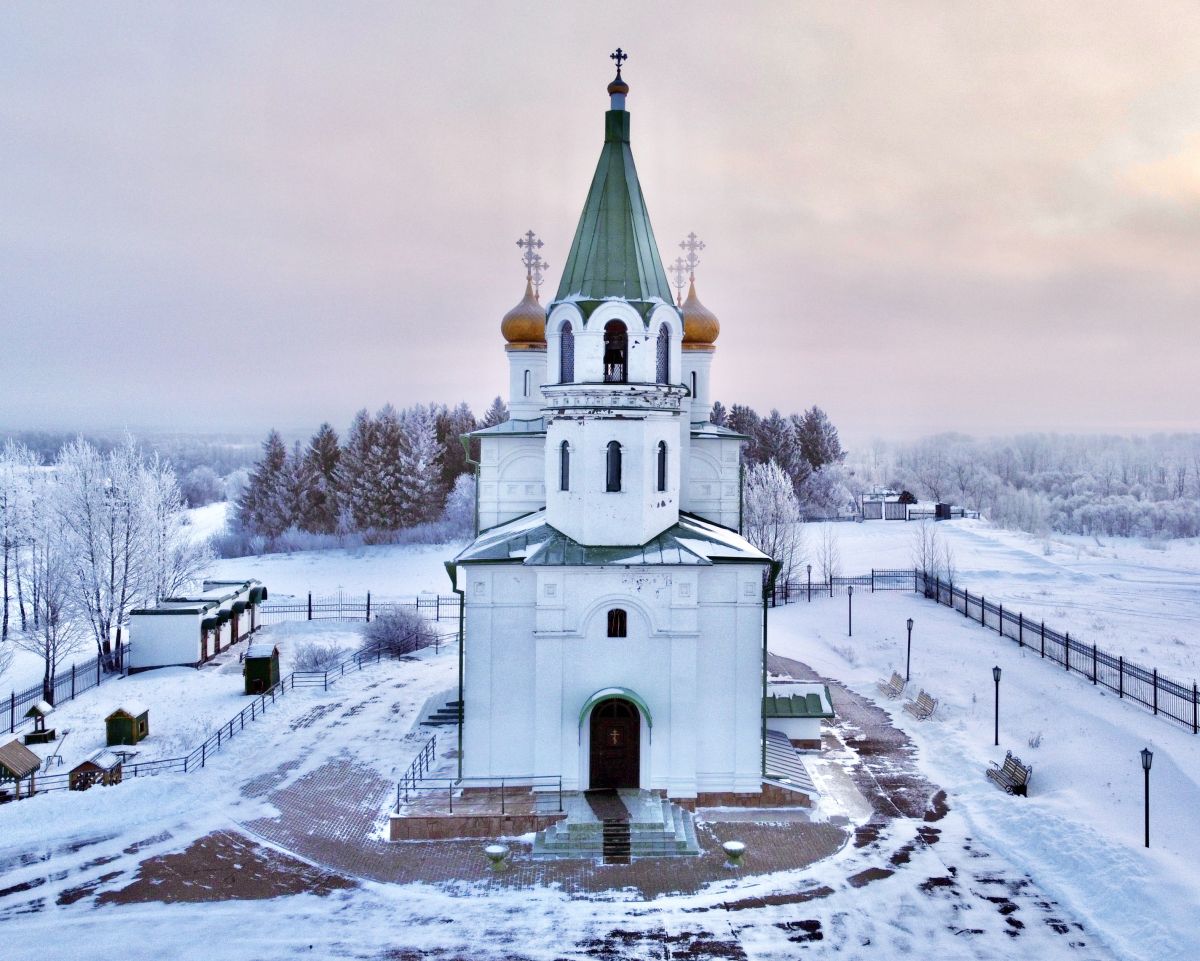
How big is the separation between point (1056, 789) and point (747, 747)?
6.16 meters

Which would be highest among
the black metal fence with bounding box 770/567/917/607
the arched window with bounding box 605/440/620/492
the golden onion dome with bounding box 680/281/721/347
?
the golden onion dome with bounding box 680/281/721/347

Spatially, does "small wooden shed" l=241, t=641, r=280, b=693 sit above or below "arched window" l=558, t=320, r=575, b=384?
below

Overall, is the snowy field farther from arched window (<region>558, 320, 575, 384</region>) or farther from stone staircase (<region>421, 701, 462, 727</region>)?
arched window (<region>558, 320, 575, 384</region>)

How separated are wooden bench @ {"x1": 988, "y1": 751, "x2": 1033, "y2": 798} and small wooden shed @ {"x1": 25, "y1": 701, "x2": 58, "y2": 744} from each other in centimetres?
2176

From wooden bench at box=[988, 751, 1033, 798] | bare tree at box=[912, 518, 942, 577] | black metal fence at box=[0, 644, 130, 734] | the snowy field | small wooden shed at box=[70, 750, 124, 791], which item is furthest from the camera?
bare tree at box=[912, 518, 942, 577]

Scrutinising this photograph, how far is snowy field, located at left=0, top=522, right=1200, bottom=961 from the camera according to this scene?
41.2 feet

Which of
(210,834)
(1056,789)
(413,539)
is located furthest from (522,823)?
(413,539)

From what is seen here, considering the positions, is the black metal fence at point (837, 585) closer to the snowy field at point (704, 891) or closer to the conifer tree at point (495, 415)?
the snowy field at point (704, 891)

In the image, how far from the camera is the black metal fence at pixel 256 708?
63.5 feet

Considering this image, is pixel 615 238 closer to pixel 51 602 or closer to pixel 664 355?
pixel 664 355

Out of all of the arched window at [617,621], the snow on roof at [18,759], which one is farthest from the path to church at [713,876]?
the snow on roof at [18,759]

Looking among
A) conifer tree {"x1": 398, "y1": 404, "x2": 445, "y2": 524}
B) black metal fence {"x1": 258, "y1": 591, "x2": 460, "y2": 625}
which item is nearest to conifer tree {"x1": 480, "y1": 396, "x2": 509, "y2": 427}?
conifer tree {"x1": 398, "y1": 404, "x2": 445, "y2": 524}

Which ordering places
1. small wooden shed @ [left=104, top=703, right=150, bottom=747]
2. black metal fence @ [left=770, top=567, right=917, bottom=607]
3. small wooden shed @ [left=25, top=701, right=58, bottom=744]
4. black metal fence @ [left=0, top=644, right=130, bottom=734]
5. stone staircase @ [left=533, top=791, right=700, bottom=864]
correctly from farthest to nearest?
black metal fence @ [left=770, top=567, right=917, bottom=607] → black metal fence @ [left=0, top=644, right=130, bottom=734] → small wooden shed @ [left=25, top=701, right=58, bottom=744] → small wooden shed @ [left=104, top=703, right=150, bottom=747] → stone staircase @ [left=533, top=791, right=700, bottom=864]

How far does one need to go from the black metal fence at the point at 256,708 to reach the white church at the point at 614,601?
23.9ft
